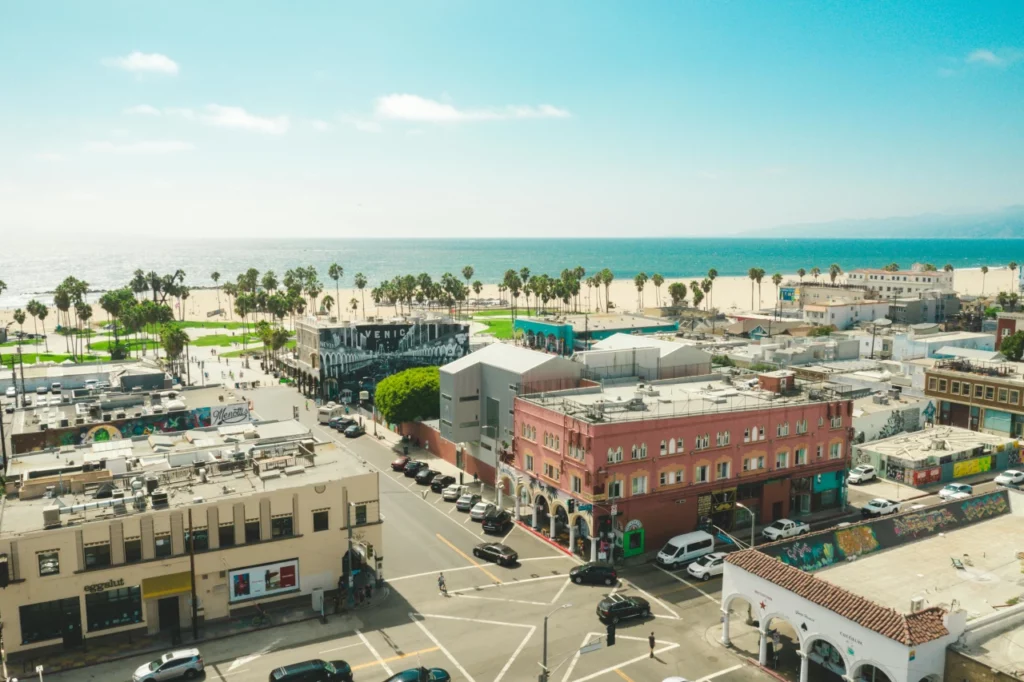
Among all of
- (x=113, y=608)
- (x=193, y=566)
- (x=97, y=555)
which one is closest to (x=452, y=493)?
(x=193, y=566)

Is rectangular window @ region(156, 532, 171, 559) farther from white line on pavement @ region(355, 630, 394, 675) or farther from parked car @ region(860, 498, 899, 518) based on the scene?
parked car @ region(860, 498, 899, 518)

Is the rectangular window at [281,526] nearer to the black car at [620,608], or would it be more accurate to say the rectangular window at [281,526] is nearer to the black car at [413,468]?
the black car at [620,608]

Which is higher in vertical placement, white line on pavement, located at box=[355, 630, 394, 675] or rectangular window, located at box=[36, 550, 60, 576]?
rectangular window, located at box=[36, 550, 60, 576]

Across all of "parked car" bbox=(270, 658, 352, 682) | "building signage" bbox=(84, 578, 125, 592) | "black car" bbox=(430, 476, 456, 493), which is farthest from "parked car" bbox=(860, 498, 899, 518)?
"building signage" bbox=(84, 578, 125, 592)

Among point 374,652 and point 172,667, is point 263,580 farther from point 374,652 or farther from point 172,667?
point 374,652

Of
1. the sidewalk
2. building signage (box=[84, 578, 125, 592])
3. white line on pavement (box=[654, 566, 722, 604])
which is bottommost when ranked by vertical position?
white line on pavement (box=[654, 566, 722, 604])

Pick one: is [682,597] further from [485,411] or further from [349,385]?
[349,385]

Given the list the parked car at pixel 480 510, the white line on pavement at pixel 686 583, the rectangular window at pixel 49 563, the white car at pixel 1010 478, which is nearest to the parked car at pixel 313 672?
the rectangular window at pixel 49 563
